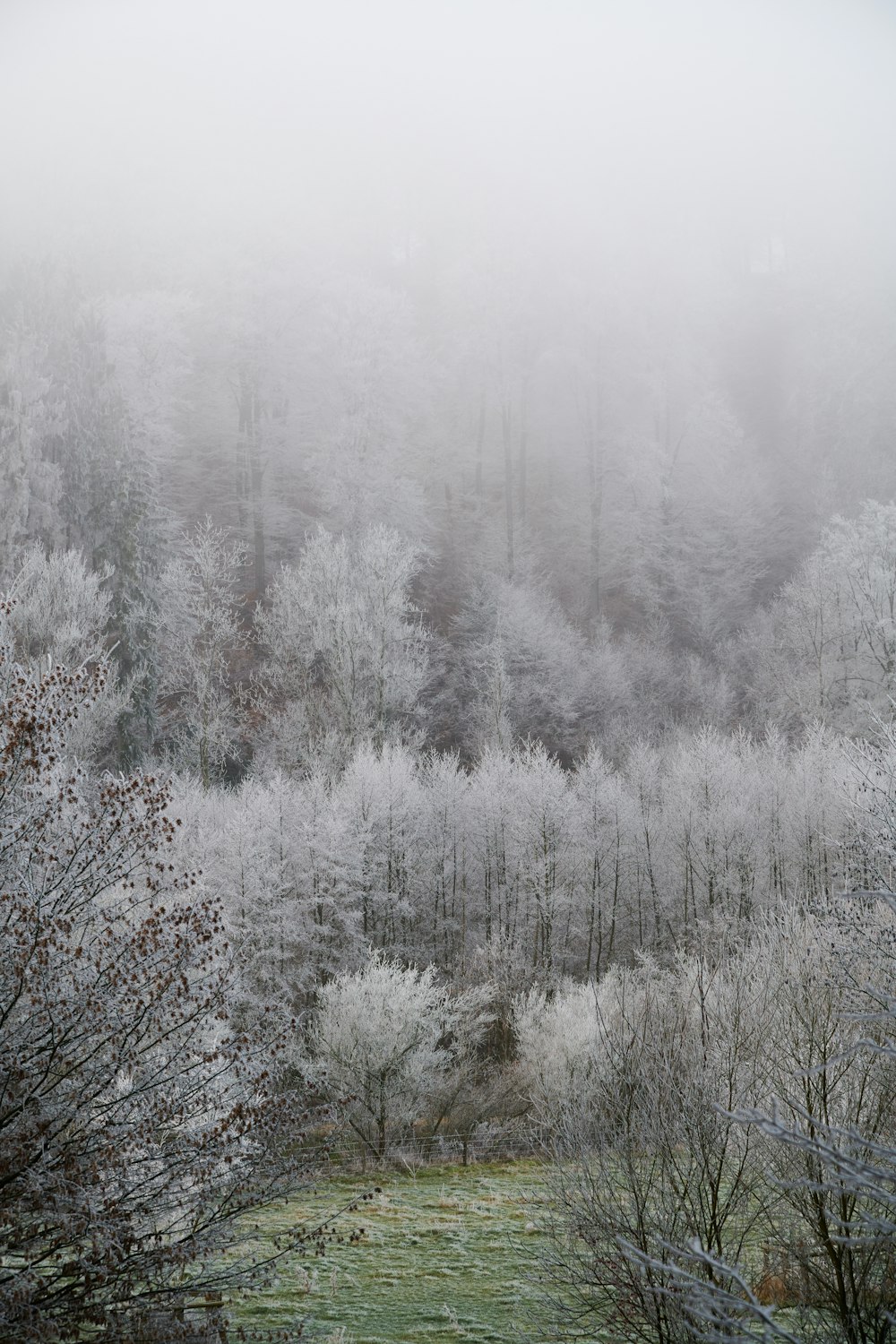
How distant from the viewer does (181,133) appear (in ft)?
227

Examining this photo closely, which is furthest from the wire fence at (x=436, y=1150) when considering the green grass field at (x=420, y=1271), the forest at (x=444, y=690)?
the green grass field at (x=420, y=1271)

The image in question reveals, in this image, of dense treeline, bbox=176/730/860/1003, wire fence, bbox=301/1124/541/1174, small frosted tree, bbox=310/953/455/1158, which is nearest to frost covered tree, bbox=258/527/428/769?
dense treeline, bbox=176/730/860/1003

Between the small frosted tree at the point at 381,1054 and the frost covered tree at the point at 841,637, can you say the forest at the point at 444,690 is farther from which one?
the frost covered tree at the point at 841,637

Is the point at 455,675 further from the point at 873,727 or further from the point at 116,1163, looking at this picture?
the point at 116,1163

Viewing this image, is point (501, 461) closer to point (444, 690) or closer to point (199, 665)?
point (444, 690)

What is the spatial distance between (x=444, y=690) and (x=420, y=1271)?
112ft

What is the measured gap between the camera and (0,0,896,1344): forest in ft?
29.2

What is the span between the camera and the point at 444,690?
49188 millimetres

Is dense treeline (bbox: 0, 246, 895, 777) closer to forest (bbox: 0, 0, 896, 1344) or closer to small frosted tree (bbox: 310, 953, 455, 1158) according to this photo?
forest (bbox: 0, 0, 896, 1344)

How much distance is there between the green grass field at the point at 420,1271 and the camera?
13664mm

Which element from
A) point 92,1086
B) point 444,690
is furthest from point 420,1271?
point 444,690

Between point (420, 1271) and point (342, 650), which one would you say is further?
point (342, 650)

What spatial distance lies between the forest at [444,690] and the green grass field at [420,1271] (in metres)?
0.85

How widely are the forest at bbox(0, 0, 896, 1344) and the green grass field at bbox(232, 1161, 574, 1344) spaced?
2.80ft
